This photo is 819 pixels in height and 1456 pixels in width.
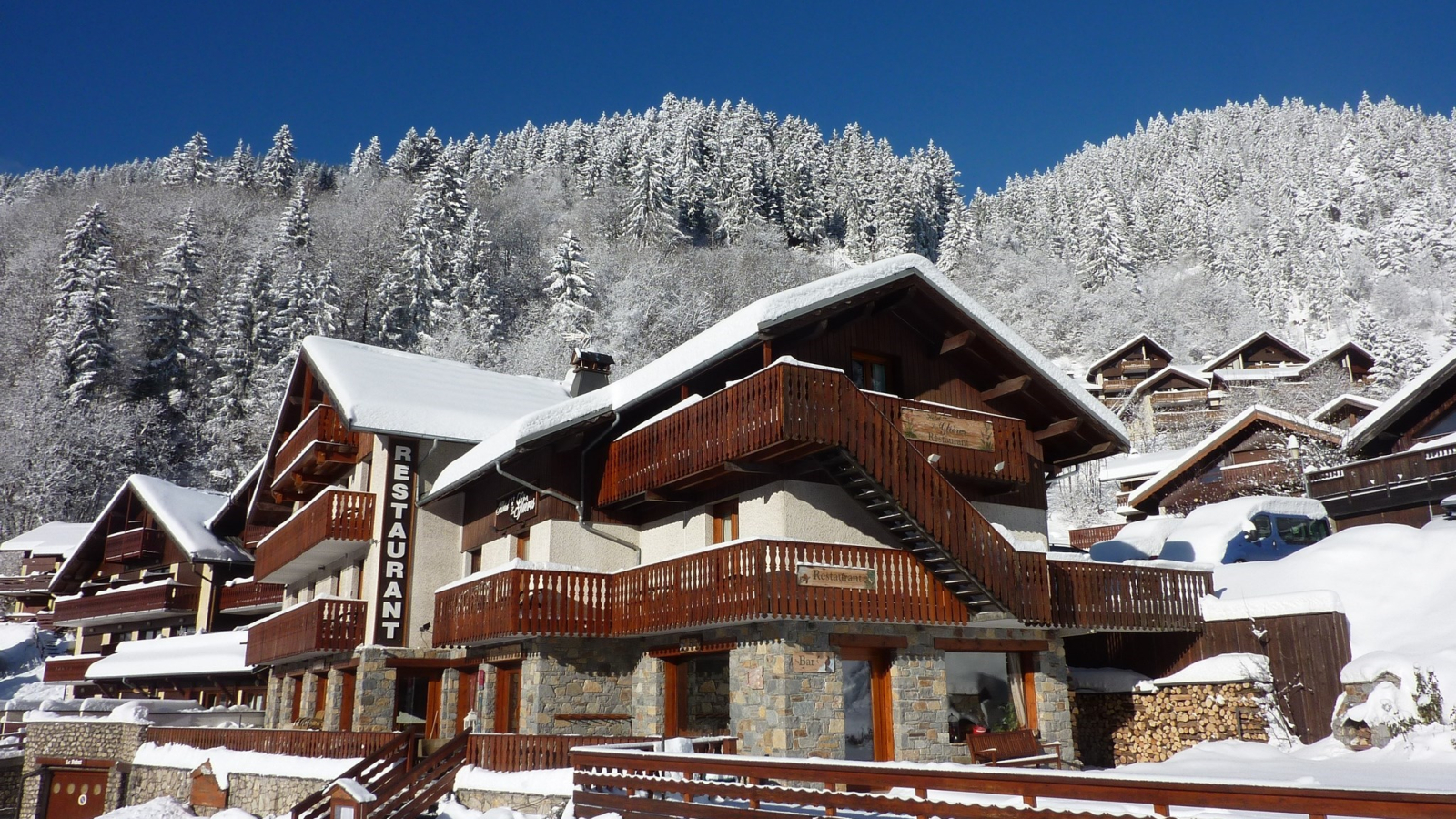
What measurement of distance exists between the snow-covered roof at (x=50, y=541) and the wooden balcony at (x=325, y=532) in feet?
99.2

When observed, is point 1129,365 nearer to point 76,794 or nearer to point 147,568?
point 147,568

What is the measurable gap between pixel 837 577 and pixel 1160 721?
25.7 feet

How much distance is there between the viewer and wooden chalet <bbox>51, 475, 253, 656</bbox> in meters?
39.3

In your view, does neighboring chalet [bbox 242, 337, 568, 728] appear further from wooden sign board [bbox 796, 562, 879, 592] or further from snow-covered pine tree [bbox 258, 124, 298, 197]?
snow-covered pine tree [bbox 258, 124, 298, 197]

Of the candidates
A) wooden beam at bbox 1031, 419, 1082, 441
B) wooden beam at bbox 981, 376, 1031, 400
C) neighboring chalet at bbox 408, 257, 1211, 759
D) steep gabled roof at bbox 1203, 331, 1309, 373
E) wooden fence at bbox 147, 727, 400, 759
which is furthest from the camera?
steep gabled roof at bbox 1203, 331, 1309, 373

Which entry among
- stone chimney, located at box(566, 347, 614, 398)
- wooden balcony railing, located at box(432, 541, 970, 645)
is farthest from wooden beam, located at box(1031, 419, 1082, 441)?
stone chimney, located at box(566, 347, 614, 398)

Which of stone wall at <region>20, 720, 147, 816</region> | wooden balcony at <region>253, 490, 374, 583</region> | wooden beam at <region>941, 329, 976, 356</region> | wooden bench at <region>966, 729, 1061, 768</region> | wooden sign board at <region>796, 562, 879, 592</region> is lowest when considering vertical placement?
stone wall at <region>20, 720, 147, 816</region>

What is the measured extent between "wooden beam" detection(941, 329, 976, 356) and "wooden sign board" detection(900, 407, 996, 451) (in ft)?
5.07

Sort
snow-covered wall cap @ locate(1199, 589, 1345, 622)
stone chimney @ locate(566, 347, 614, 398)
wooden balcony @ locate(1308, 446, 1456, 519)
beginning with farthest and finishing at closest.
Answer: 1. stone chimney @ locate(566, 347, 614, 398)
2. wooden balcony @ locate(1308, 446, 1456, 519)
3. snow-covered wall cap @ locate(1199, 589, 1345, 622)

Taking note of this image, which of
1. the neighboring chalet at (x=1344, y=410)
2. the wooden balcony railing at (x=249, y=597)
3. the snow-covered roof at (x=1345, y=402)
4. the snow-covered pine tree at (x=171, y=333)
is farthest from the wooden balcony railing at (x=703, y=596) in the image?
the snow-covered pine tree at (x=171, y=333)

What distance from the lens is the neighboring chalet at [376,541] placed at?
22.4m

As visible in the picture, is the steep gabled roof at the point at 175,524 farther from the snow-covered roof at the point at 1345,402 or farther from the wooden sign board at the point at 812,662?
the snow-covered roof at the point at 1345,402

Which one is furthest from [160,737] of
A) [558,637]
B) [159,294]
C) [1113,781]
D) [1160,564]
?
[159,294]

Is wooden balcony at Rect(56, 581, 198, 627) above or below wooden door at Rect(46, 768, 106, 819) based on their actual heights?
above
